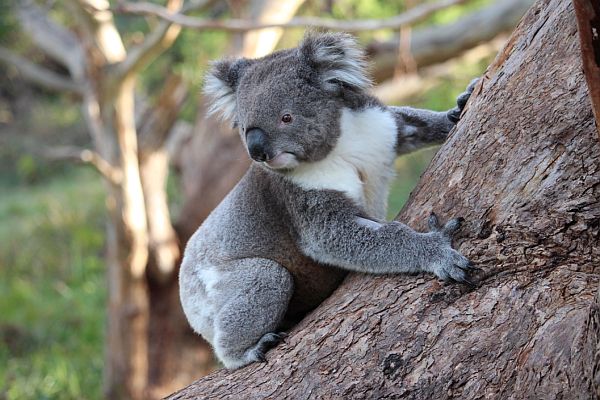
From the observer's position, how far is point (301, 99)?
302 cm

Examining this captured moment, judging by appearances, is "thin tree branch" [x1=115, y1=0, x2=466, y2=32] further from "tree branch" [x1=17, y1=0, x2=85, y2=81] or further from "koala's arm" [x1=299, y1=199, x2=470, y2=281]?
"koala's arm" [x1=299, y1=199, x2=470, y2=281]

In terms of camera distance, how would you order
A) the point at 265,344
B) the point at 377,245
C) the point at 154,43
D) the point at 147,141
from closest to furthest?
the point at 377,245, the point at 265,344, the point at 154,43, the point at 147,141

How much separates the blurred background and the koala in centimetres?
225

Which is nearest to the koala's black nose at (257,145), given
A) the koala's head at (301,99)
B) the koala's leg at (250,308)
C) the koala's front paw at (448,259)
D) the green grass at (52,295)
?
the koala's head at (301,99)

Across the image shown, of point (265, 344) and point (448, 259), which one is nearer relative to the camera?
point (448, 259)

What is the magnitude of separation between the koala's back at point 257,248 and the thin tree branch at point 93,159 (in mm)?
3210

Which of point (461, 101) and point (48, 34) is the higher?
point (48, 34)

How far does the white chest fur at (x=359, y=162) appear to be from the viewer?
3.04 meters

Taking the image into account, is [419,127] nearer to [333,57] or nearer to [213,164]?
[333,57]

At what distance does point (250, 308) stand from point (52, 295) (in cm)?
744

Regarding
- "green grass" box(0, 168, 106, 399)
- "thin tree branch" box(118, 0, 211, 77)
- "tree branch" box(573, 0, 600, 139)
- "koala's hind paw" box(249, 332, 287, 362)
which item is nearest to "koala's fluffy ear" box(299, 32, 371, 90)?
"koala's hind paw" box(249, 332, 287, 362)

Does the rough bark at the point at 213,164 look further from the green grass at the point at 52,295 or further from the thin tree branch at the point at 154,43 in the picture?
the green grass at the point at 52,295

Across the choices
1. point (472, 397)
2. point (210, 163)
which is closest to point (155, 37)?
point (210, 163)

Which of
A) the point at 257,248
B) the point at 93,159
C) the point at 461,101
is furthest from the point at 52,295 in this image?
the point at 461,101
